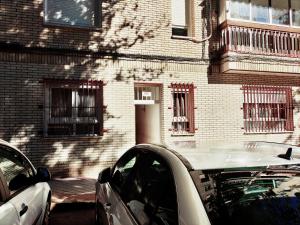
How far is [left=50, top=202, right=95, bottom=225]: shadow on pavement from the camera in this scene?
6.59 metres

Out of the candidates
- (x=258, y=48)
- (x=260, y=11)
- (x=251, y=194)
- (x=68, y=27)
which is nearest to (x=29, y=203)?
(x=251, y=194)

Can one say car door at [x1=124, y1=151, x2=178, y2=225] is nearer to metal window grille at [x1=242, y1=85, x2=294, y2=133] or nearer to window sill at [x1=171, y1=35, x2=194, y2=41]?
window sill at [x1=171, y1=35, x2=194, y2=41]

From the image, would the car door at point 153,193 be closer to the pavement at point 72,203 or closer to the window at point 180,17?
the pavement at point 72,203

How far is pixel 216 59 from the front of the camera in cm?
1265

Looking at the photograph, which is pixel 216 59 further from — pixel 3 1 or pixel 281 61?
pixel 3 1

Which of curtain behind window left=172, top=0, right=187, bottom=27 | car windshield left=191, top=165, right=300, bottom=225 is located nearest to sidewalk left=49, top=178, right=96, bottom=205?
car windshield left=191, top=165, right=300, bottom=225

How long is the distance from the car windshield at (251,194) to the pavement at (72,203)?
171 inches

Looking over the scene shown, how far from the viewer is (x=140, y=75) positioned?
1173 centimetres

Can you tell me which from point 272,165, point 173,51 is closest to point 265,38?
point 173,51

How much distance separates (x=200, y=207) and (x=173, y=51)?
1018 centimetres

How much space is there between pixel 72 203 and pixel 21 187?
12.8 ft

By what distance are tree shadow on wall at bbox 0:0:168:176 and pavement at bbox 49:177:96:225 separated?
4.05ft

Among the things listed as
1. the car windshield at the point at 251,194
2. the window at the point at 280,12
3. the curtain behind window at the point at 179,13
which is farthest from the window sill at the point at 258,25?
the car windshield at the point at 251,194

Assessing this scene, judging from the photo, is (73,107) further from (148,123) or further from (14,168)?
(14,168)
